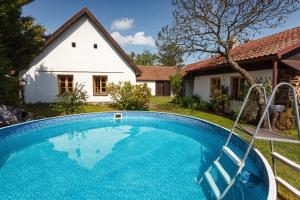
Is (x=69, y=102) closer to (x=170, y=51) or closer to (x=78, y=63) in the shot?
(x=78, y=63)

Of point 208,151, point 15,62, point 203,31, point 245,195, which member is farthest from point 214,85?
point 15,62

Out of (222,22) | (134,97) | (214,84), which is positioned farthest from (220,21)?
(134,97)

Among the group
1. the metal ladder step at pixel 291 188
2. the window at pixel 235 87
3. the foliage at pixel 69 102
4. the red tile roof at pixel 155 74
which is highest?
the red tile roof at pixel 155 74

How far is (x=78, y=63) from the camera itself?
661 inches

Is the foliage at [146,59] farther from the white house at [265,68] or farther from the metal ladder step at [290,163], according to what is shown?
the metal ladder step at [290,163]

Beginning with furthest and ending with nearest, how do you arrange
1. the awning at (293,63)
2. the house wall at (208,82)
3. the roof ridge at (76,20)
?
1. the roof ridge at (76,20)
2. the house wall at (208,82)
3. the awning at (293,63)

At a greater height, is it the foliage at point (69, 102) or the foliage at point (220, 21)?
the foliage at point (220, 21)

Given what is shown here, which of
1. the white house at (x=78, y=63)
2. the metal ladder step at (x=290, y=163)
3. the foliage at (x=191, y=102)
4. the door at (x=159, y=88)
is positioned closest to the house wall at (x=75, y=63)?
the white house at (x=78, y=63)

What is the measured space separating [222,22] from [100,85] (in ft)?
37.6

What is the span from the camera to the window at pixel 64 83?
54.8 ft

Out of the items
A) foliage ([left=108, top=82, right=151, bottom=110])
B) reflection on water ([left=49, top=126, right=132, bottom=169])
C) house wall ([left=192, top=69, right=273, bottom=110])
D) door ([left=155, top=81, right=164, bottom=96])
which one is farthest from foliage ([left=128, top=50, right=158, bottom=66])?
reflection on water ([left=49, top=126, right=132, bottom=169])

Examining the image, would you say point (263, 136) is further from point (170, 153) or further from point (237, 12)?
point (237, 12)

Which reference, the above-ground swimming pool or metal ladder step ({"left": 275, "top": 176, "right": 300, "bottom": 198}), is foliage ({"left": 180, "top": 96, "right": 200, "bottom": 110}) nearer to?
the above-ground swimming pool

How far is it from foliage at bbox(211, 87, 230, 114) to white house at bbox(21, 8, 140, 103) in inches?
325
